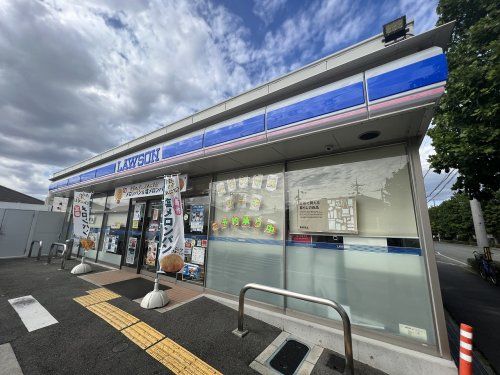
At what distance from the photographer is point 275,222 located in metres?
5.07

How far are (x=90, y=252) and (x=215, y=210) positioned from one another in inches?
322

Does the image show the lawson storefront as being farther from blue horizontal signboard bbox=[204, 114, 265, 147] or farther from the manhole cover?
the manhole cover

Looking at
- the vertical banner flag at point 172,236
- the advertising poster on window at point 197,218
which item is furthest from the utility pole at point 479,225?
the vertical banner flag at point 172,236

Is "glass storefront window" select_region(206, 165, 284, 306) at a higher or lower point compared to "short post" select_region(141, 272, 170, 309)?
higher

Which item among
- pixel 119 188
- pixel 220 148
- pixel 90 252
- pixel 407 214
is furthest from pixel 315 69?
pixel 90 252

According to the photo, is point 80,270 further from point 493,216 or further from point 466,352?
point 493,216

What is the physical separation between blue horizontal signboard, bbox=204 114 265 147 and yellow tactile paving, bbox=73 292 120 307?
4.55 meters

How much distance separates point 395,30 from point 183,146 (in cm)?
498

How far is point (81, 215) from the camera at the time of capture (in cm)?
843

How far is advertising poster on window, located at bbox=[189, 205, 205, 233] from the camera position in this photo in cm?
645

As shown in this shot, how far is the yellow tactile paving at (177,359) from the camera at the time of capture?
2.96 meters

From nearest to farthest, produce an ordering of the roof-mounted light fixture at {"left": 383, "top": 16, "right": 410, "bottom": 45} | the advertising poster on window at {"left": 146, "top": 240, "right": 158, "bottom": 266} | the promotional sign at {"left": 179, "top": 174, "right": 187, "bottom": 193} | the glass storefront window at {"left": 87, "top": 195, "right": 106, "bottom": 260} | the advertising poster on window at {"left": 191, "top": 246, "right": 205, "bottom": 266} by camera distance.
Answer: the roof-mounted light fixture at {"left": 383, "top": 16, "right": 410, "bottom": 45} < the advertising poster on window at {"left": 191, "top": 246, "right": 205, "bottom": 266} < the promotional sign at {"left": 179, "top": 174, "right": 187, "bottom": 193} < the advertising poster on window at {"left": 146, "top": 240, "right": 158, "bottom": 266} < the glass storefront window at {"left": 87, "top": 195, "right": 106, "bottom": 260}

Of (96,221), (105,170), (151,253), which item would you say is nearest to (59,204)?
(96,221)

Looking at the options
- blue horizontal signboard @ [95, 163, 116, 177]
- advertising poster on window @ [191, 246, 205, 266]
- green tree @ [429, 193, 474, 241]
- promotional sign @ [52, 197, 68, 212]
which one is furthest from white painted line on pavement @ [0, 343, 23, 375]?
green tree @ [429, 193, 474, 241]
